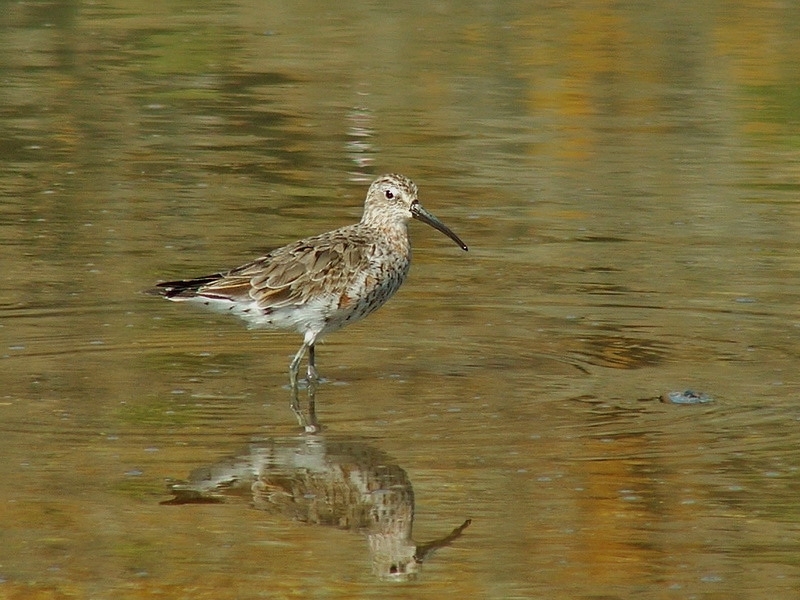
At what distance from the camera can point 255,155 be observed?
1748 cm

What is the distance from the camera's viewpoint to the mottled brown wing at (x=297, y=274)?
34.8ft

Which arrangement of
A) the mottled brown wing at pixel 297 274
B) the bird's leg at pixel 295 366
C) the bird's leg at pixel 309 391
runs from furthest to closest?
the mottled brown wing at pixel 297 274
the bird's leg at pixel 295 366
the bird's leg at pixel 309 391

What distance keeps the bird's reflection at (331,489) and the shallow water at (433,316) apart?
62 millimetres

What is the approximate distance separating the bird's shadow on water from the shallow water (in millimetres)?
58

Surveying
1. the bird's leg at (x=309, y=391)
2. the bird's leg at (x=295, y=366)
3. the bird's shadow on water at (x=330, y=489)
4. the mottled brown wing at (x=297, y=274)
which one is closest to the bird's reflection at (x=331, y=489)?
the bird's shadow on water at (x=330, y=489)

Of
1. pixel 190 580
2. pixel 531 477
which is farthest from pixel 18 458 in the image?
pixel 531 477

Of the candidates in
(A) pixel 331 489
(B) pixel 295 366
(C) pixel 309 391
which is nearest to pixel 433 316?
(B) pixel 295 366

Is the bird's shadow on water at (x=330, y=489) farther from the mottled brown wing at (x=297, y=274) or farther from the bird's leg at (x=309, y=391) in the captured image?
the mottled brown wing at (x=297, y=274)

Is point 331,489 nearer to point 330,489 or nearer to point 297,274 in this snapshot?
point 330,489

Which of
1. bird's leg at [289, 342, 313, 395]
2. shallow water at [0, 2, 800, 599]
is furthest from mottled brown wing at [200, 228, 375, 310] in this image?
shallow water at [0, 2, 800, 599]

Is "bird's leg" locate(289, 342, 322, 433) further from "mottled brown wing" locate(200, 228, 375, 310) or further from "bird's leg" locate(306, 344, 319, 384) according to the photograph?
"mottled brown wing" locate(200, 228, 375, 310)

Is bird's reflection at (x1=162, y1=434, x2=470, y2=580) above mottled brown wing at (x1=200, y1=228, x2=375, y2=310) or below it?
below

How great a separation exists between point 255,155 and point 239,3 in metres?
10.9

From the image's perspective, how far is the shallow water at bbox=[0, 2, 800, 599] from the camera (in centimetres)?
770
